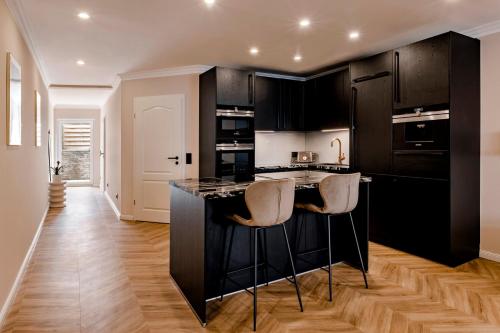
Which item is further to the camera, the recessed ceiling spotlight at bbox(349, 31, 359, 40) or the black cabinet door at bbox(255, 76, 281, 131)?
the black cabinet door at bbox(255, 76, 281, 131)

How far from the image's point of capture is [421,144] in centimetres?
369

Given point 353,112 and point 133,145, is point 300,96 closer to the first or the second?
point 353,112

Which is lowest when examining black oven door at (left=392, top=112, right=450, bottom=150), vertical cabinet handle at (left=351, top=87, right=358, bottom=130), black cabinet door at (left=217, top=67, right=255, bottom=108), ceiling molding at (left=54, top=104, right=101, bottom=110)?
black oven door at (left=392, top=112, right=450, bottom=150)

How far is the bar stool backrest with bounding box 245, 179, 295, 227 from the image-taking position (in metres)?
2.31

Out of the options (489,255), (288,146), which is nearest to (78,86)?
(288,146)

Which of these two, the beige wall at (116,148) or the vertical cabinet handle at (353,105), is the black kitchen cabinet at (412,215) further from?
the beige wall at (116,148)

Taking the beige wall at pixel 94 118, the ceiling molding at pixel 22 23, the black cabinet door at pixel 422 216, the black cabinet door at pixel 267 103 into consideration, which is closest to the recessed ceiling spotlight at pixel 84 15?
the ceiling molding at pixel 22 23

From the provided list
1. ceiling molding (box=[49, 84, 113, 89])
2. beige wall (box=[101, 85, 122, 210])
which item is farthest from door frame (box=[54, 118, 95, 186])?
beige wall (box=[101, 85, 122, 210])

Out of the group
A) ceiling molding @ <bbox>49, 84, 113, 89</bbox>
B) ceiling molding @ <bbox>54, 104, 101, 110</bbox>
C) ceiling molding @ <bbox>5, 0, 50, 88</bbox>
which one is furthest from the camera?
ceiling molding @ <bbox>54, 104, 101, 110</bbox>

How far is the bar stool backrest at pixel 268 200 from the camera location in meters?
2.31

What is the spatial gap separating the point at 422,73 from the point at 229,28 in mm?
2189

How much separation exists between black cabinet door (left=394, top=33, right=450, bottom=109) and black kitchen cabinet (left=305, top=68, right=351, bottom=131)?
0.89 m

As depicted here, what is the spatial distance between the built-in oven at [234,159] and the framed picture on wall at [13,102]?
7.99ft

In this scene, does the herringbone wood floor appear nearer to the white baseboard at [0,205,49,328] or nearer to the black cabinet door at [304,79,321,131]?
the white baseboard at [0,205,49,328]
